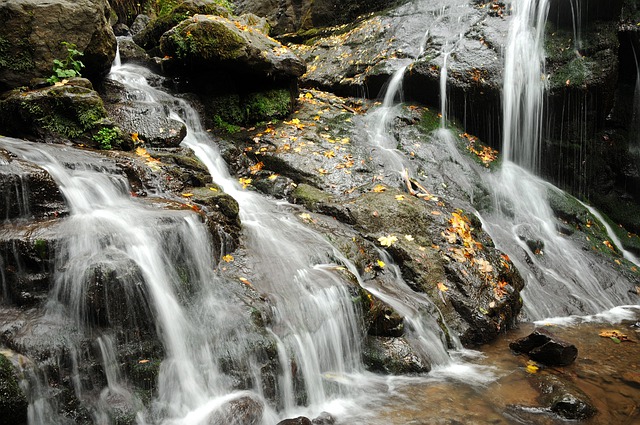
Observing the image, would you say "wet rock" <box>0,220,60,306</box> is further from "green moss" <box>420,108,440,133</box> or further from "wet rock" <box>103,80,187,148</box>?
"green moss" <box>420,108,440,133</box>

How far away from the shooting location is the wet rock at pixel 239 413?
10.9ft

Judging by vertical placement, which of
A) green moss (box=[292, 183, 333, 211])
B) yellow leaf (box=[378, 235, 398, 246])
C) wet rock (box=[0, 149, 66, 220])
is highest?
wet rock (box=[0, 149, 66, 220])

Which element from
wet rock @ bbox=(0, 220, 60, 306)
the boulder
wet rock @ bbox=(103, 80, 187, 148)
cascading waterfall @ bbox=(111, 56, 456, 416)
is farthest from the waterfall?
wet rock @ bbox=(0, 220, 60, 306)

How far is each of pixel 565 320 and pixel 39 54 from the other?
891 centimetres

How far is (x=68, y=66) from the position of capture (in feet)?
22.4

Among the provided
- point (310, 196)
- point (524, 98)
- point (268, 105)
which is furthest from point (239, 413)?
point (524, 98)

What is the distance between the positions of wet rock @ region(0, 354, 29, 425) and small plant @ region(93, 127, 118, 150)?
3.87 m

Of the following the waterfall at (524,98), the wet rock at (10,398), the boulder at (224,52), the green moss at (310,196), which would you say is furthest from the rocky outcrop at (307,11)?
the wet rock at (10,398)

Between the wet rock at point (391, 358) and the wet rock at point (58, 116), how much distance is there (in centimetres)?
450

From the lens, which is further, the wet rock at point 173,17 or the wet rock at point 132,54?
the wet rock at point 173,17

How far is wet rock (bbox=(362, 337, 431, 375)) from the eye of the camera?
4.56 m

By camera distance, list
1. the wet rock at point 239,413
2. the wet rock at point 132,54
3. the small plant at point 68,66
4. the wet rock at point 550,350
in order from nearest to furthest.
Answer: the wet rock at point 239,413, the wet rock at point 550,350, the small plant at point 68,66, the wet rock at point 132,54

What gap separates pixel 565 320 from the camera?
647cm

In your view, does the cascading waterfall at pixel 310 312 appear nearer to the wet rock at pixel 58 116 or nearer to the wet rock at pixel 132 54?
the wet rock at pixel 58 116
